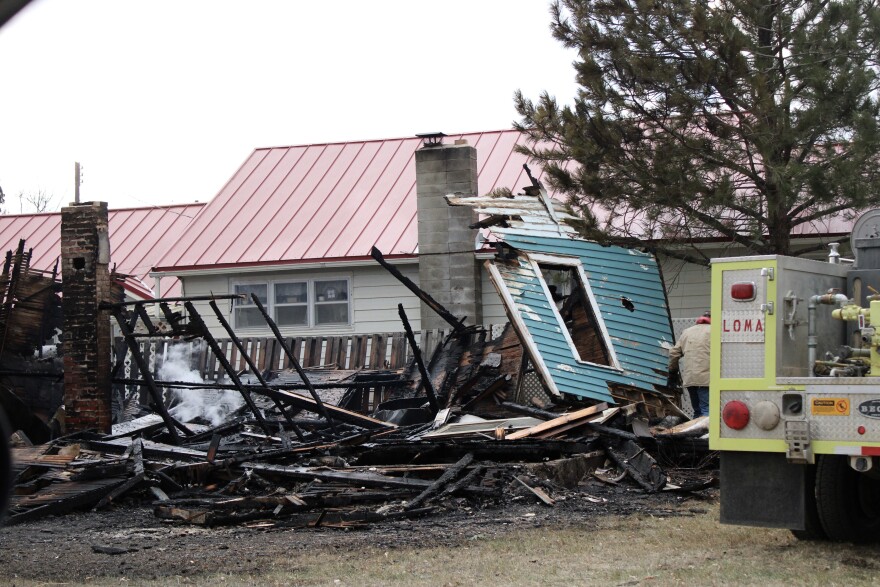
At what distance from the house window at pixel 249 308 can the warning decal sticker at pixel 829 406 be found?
15.9m

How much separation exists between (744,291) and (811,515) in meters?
1.61

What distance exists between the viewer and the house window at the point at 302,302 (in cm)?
2122

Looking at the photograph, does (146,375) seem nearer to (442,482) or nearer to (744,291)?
(442,482)

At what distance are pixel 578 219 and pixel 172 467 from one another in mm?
7057

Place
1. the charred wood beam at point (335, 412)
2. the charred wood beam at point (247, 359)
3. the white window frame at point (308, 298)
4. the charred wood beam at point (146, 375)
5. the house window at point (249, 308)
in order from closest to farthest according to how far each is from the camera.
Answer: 1. the charred wood beam at point (146, 375)
2. the charred wood beam at point (247, 359)
3. the charred wood beam at point (335, 412)
4. the white window frame at point (308, 298)
5. the house window at point (249, 308)

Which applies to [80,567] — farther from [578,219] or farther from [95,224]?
[578,219]

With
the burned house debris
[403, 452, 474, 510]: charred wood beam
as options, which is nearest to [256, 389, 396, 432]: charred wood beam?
the burned house debris

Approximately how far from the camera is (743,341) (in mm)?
6973

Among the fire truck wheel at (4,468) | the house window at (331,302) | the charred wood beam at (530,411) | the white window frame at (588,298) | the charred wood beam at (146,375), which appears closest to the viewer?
the fire truck wheel at (4,468)

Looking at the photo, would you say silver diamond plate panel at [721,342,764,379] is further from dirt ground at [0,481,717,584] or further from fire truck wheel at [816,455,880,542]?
dirt ground at [0,481,717,584]

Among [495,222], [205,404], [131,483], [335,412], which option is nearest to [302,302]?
[205,404]

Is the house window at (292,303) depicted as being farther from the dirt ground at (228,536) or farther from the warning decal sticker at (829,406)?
the warning decal sticker at (829,406)

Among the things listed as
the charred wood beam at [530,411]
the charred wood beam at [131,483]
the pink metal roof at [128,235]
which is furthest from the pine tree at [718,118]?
the pink metal roof at [128,235]

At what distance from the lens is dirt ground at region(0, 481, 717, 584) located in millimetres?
7484
